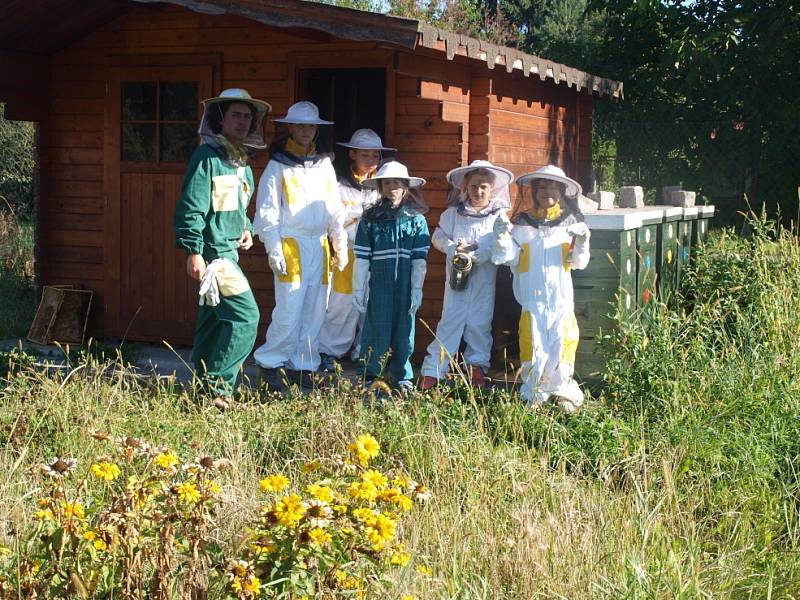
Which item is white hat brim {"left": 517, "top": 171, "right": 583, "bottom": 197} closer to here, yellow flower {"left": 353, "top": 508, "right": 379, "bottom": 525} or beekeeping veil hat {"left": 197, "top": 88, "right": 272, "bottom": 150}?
beekeeping veil hat {"left": 197, "top": 88, "right": 272, "bottom": 150}

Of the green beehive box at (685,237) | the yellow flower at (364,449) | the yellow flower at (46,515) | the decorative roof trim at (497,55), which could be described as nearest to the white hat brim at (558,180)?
the decorative roof trim at (497,55)

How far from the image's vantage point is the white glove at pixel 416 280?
26.3ft

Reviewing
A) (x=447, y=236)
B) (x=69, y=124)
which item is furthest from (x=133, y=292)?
(x=447, y=236)

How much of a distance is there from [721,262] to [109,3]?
218 inches

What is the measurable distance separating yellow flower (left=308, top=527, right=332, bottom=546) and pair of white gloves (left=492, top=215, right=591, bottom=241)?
3.94m

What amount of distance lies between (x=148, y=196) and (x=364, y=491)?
664 cm

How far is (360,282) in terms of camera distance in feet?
26.6

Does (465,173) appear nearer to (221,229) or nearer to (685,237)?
(221,229)

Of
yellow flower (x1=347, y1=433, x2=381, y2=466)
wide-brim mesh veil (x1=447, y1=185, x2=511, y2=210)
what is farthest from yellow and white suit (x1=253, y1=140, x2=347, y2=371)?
yellow flower (x1=347, y1=433, x2=381, y2=466)

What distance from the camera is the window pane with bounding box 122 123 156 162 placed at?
→ 9.90 meters

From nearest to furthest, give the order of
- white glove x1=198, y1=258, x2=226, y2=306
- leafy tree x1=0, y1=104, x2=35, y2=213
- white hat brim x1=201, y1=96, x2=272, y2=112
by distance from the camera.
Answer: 1. white glove x1=198, y1=258, x2=226, y2=306
2. white hat brim x1=201, y1=96, x2=272, y2=112
3. leafy tree x1=0, y1=104, x2=35, y2=213

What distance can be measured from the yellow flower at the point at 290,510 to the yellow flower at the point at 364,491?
0.88 ft

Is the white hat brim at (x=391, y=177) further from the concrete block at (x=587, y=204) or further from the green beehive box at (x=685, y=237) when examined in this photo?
the green beehive box at (x=685, y=237)

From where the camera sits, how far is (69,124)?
10.2 meters
